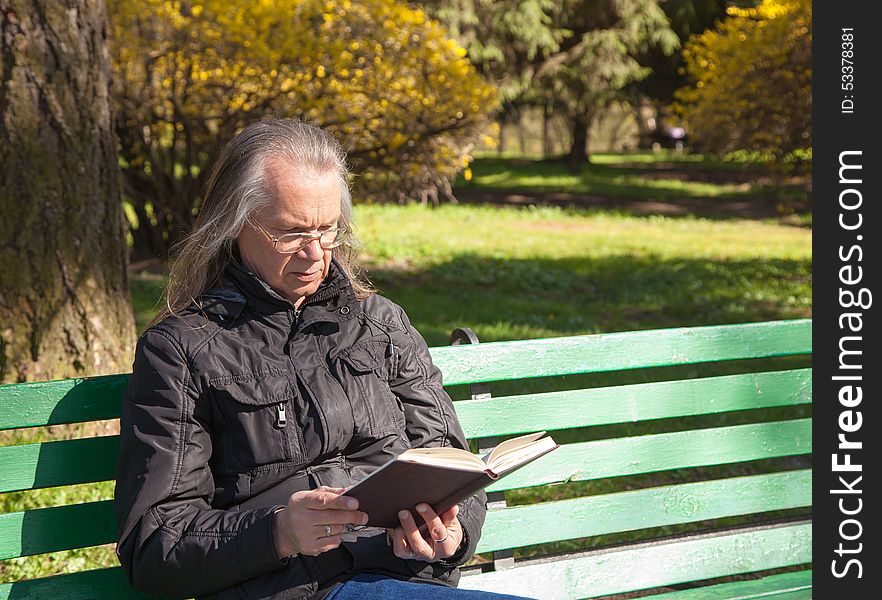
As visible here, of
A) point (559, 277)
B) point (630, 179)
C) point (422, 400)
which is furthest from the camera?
point (630, 179)

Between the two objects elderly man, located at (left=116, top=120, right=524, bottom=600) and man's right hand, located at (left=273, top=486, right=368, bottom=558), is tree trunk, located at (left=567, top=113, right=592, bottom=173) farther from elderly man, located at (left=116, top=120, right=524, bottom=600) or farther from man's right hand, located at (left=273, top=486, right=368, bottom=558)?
man's right hand, located at (left=273, top=486, right=368, bottom=558)

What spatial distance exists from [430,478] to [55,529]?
3.18ft

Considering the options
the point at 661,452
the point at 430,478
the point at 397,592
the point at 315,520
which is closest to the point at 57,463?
the point at 315,520

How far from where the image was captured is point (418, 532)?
7.06 feet

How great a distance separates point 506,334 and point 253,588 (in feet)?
17.9

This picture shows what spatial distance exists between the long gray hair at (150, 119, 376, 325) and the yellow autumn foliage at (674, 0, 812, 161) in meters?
9.88

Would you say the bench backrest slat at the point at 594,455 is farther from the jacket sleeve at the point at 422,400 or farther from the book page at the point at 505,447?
the book page at the point at 505,447

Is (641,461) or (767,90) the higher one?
(767,90)

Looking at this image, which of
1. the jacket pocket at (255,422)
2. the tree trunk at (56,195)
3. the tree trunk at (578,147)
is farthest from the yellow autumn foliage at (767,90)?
the tree trunk at (578,147)

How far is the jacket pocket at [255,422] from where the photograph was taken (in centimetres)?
226

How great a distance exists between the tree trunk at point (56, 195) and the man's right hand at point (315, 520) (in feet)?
7.89

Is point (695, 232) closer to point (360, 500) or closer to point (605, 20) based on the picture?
point (605, 20)

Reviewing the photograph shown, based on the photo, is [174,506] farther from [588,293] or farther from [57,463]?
[588,293]

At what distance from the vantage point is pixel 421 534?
2.23 m
